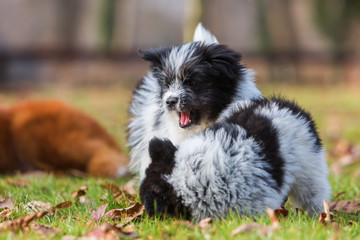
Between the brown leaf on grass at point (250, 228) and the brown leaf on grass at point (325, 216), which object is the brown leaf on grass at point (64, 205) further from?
the brown leaf on grass at point (325, 216)

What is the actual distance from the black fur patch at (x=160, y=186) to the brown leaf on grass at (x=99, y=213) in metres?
0.38

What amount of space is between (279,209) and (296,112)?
2.55 feet

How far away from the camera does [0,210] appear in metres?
3.67

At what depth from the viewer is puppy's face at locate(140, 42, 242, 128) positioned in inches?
144

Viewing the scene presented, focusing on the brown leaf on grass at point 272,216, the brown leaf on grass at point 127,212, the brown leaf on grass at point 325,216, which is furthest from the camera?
the brown leaf on grass at point 127,212

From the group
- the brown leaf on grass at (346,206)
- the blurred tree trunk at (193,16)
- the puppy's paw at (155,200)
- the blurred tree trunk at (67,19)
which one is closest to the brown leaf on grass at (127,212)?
the puppy's paw at (155,200)

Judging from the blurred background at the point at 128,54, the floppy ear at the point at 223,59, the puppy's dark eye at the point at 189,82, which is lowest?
the blurred background at the point at 128,54

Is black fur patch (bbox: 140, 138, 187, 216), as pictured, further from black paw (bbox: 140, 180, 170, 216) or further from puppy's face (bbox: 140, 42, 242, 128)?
puppy's face (bbox: 140, 42, 242, 128)

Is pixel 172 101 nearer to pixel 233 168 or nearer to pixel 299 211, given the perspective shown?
pixel 233 168

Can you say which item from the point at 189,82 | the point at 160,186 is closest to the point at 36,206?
the point at 160,186

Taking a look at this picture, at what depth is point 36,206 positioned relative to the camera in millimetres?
3635

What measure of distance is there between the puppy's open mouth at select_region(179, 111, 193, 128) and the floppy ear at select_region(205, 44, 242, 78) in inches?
16.1

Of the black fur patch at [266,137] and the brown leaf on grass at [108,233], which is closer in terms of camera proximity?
the brown leaf on grass at [108,233]

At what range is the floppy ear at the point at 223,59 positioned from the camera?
3.71 m
